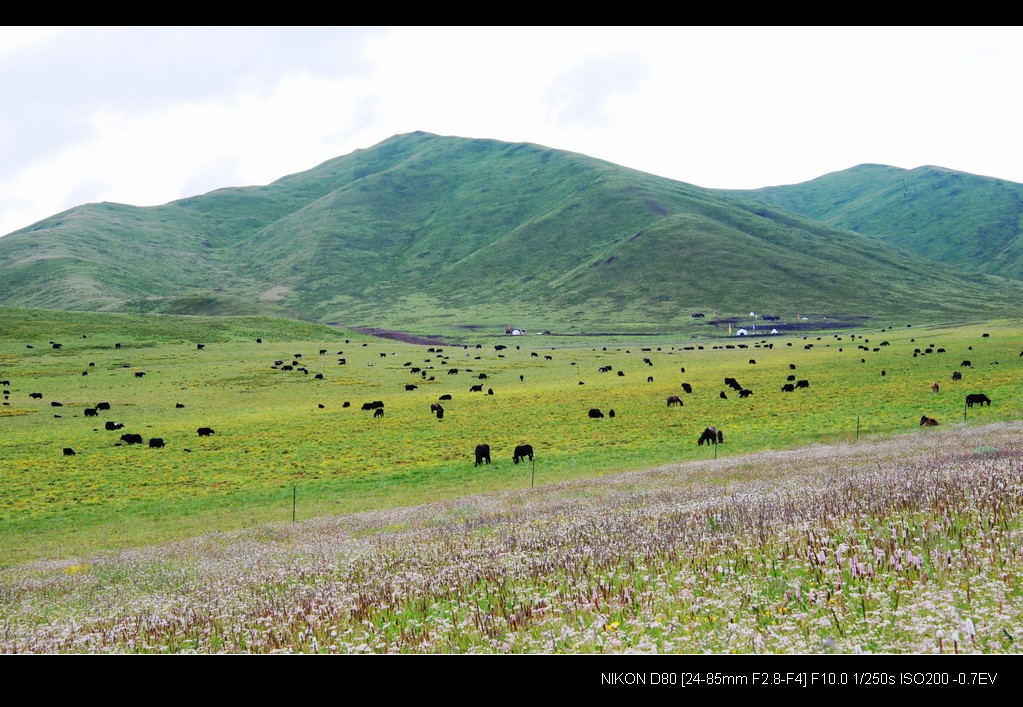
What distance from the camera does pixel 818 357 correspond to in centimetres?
9069

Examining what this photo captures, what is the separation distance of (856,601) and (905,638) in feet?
2.54

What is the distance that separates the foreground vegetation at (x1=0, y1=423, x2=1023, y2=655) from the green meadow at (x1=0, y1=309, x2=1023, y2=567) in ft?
50.8

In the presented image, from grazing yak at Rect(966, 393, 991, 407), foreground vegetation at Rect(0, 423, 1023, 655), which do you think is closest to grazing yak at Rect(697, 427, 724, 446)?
grazing yak at Rect(966, 393, 991, 407)

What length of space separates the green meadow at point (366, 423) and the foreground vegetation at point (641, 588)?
1548 centimetres

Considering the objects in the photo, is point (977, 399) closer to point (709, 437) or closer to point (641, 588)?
point (709, 437)

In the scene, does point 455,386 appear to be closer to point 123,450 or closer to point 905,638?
point 123,450

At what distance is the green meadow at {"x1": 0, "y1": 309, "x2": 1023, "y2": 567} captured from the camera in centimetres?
3108

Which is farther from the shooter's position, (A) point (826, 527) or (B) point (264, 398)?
(B) point (264, 398)

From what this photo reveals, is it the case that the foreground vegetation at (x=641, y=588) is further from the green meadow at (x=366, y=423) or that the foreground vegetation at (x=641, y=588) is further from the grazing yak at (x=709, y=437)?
the grazing yak at (x=709, y=437)

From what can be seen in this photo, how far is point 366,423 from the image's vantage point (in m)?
53.6

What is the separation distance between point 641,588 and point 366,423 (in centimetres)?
4856

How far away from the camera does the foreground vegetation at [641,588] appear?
536cm
